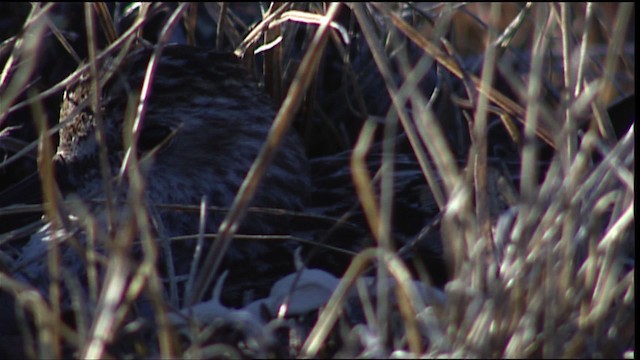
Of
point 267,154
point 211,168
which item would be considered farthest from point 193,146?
point 267,154

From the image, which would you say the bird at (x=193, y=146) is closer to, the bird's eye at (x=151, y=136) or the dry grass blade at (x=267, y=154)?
the bird's eye at (x=151, y=136)

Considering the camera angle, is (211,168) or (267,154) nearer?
(267,154)

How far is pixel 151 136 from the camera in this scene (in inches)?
98.0

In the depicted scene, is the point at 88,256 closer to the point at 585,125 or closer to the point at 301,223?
the point at 301,223

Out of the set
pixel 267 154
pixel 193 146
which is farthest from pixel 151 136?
pixel 267 154

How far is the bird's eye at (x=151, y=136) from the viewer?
248 cm

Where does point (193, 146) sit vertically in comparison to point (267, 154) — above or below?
below

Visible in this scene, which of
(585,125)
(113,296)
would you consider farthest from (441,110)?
(113,296)

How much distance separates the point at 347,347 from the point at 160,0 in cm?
87

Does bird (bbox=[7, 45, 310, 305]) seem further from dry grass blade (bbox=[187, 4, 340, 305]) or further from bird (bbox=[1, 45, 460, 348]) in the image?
dry grass blade (bbox=[187, 4, 340, 305])

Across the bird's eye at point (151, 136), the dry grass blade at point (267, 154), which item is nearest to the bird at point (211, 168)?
the bird's eye at point (151, 136)

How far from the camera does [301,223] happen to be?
247 cm

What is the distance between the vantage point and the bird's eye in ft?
8.14

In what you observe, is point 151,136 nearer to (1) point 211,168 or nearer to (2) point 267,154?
(1) point 211,168
